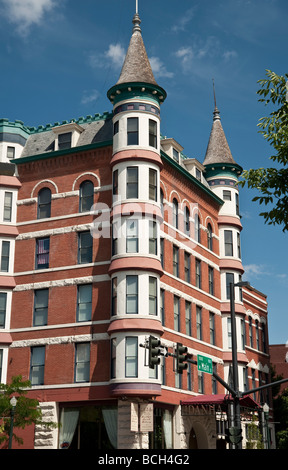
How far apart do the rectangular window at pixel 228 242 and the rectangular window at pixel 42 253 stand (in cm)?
1575

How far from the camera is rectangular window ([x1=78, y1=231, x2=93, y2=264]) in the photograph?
126 ft


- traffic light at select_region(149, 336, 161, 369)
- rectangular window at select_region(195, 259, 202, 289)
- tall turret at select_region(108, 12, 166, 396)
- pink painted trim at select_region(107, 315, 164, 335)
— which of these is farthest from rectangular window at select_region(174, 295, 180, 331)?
traffic light at select_region(149, 336, 161, 369)

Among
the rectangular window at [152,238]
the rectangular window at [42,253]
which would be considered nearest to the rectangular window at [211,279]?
the rectangular window at [152,238]

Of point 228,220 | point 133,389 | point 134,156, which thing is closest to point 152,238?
point 134,156

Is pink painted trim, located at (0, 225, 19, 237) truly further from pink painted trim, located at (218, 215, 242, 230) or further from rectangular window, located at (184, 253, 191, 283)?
pink painted trim, located at (218, 215, 242, 230)

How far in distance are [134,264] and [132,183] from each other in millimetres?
5011

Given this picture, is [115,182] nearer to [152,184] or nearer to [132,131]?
[152,184]

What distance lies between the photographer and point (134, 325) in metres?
34.6

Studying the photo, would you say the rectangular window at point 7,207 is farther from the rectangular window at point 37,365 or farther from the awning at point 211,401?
the awning at point 211,401

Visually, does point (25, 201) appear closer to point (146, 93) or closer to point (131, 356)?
point (146, 93)

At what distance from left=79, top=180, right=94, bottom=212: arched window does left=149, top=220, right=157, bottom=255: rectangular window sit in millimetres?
4306
